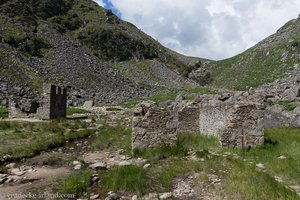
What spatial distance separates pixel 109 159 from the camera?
13508mm

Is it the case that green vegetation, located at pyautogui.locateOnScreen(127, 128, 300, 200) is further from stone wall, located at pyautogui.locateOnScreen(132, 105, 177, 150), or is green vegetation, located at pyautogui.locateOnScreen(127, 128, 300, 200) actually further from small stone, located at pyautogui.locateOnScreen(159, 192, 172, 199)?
small stone, located at pyautogui.locateOnScreen(159, 192, 172, 199)

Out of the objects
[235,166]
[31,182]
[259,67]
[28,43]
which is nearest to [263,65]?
[259,67]

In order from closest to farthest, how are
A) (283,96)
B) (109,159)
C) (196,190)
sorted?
1. (196,190)
2. (109,159)
3. (283,96)

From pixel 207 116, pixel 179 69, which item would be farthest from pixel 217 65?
pixel 207 116

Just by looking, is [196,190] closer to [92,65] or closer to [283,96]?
[283,96]

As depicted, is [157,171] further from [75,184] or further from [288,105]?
[288,105]

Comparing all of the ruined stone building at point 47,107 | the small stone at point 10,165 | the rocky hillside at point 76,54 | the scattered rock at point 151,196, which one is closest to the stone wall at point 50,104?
the ruined stone building at point 47,107

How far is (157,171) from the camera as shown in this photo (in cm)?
1098

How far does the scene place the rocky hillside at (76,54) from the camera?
52.9 m

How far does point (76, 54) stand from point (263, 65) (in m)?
35.2

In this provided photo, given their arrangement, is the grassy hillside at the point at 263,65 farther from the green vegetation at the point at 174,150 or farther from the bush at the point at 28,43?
the green vegetation at the point at 174,150

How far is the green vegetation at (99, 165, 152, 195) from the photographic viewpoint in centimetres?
949

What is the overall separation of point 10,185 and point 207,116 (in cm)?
1053

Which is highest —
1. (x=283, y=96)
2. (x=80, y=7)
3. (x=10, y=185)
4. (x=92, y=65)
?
(x=80, y=7)
